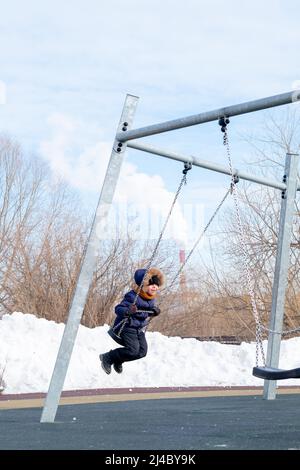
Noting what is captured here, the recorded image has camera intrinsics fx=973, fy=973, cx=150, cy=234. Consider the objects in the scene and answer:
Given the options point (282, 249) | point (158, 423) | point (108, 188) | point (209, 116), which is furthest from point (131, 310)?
point (209, 116)

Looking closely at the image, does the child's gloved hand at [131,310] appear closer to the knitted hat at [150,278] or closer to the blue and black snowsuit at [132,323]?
the blue and black snowsuit at [132,323]

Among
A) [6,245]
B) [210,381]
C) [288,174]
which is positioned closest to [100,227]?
[288,174]

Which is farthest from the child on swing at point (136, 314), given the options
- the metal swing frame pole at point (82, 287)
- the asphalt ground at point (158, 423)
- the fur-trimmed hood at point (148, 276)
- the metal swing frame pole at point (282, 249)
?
the metal swing frame pole at point (82, 287)

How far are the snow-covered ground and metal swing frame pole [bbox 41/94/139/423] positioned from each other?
4354 mm

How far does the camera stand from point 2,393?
1164 cm

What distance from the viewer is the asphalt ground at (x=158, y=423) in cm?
586

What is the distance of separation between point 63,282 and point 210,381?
799 cm

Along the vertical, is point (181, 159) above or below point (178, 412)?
above

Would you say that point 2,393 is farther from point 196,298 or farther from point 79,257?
point 196,298

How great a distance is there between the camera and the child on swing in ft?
31.1

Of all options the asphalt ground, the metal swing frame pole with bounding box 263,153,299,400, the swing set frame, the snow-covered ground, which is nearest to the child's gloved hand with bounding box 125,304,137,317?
the asphalt ground

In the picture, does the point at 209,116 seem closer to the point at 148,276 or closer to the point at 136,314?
the point at 148,276

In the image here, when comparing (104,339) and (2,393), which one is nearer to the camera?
(2,393)

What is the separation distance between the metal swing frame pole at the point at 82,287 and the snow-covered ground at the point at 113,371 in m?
4.35
